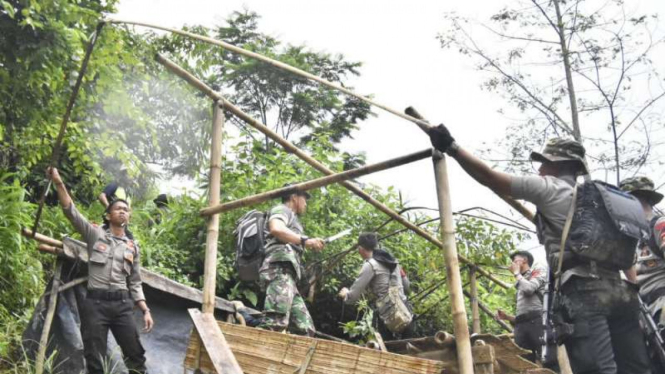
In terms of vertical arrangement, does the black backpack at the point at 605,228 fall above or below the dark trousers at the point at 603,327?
above

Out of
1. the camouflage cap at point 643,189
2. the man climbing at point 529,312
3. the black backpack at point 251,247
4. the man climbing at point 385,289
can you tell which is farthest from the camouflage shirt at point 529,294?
the black backpack at point 251,247

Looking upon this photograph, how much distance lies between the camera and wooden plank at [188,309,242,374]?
4652 mm

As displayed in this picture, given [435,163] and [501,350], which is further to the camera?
[501,350]

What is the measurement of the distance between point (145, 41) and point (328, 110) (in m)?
12.6

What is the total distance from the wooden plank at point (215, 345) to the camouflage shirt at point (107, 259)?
3.75ft

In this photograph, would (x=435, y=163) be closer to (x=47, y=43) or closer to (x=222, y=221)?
(x=47, y=43)

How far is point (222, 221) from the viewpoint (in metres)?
9.97

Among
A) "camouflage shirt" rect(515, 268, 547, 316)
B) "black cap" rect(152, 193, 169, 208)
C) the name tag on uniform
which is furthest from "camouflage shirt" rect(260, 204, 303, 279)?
"black cap" rect(152, 193, 169, 208)

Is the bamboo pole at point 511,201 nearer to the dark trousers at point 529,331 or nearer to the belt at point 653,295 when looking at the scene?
the belt at point 653,295

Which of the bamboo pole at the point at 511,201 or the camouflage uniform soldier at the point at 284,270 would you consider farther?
the camouflage uniform soldier at the point at 284,270

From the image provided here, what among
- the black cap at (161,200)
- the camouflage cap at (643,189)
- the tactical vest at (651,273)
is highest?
the black cap at (161,200)

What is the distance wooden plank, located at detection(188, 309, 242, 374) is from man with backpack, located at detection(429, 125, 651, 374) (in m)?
1.96

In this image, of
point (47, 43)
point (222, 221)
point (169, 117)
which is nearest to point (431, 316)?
point (222, 221)

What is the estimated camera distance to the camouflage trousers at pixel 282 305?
19.9 ft
